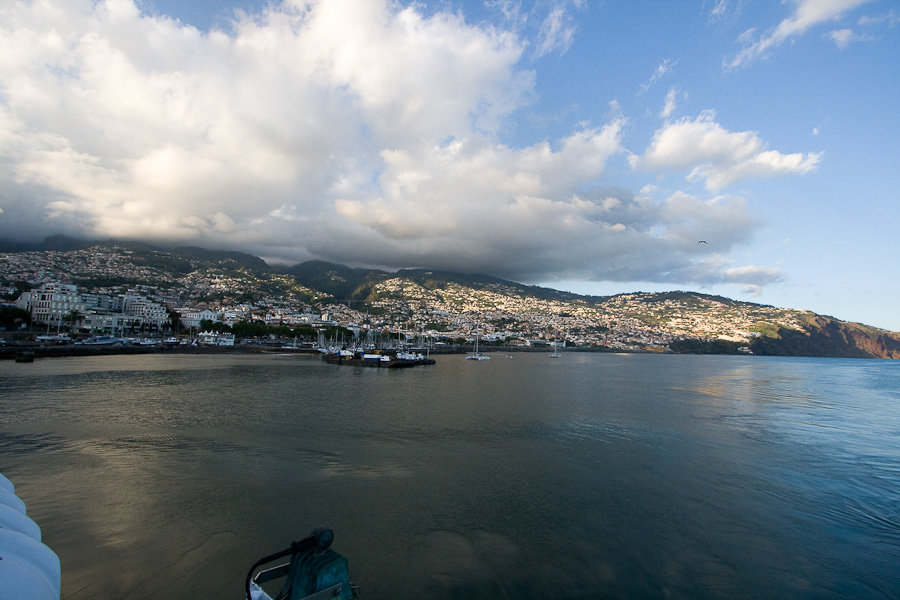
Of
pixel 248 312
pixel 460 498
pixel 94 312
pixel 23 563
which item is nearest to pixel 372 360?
pixel 460 498

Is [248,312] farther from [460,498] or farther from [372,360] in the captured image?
[460,498]

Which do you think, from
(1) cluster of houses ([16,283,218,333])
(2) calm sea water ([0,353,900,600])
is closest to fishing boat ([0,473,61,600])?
(2) calm sea water ([0,353,900,600])

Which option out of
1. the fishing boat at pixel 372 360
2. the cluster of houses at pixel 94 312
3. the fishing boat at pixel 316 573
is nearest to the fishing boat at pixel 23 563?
the fishing boat at pixel 316 573

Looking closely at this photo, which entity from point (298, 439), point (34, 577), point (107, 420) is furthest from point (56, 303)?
point (34, 577)

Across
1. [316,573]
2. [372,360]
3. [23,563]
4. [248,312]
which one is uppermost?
[248,312]

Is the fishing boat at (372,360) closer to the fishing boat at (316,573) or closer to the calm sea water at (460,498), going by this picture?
the calm sea water at (460,498)

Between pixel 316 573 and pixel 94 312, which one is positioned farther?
pixel 94 312
